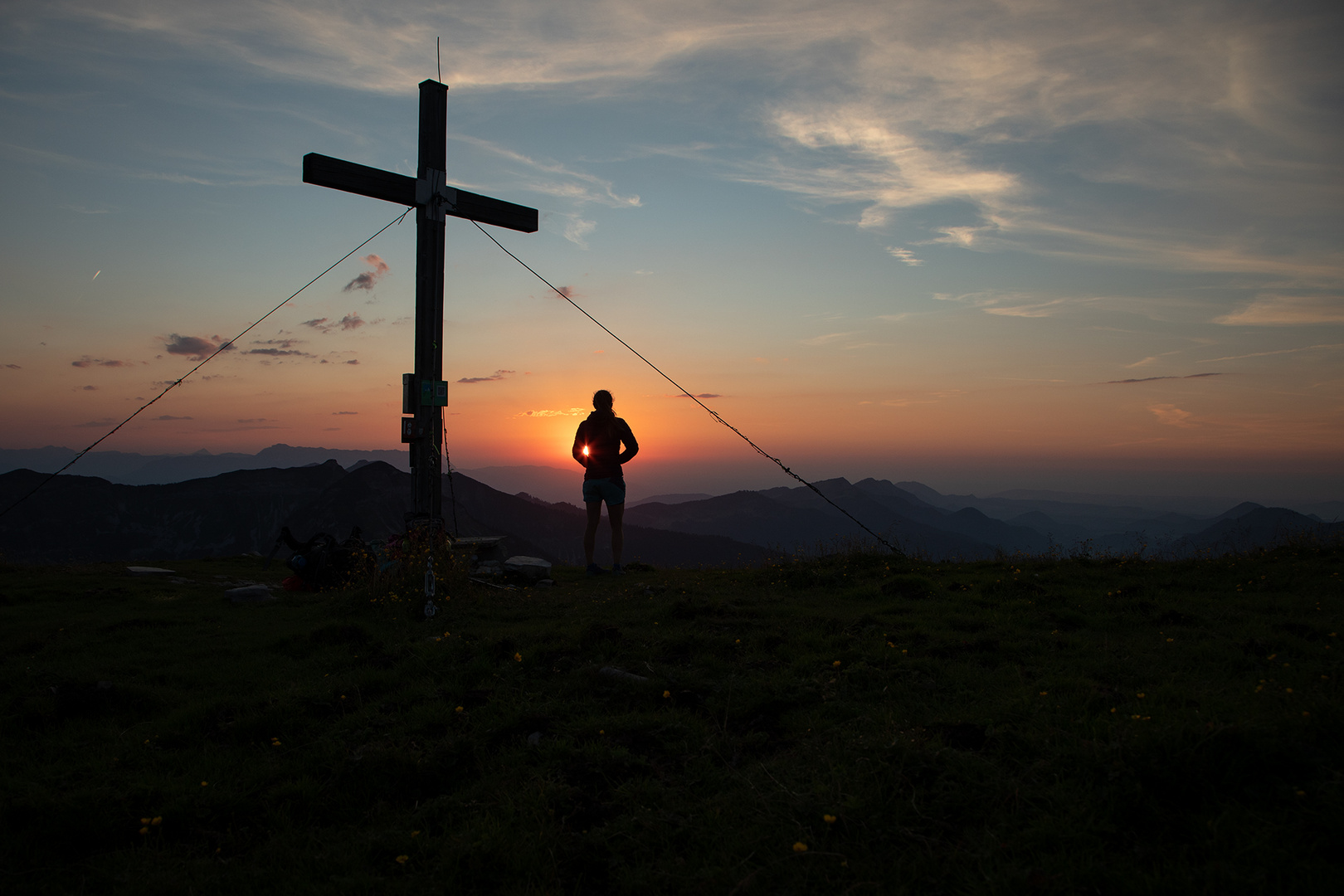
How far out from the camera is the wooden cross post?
10.7 m

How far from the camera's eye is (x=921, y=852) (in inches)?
123

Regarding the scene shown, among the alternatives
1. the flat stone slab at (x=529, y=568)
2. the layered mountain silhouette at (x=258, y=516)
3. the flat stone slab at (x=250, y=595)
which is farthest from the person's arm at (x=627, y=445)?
the layered mountain silhouette at (x=258, y=516)

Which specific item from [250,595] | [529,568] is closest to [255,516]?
[250,595]

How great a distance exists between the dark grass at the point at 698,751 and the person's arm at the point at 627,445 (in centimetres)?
455

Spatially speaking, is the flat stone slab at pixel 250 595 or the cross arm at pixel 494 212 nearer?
the flat stone slab at pixel 250 595

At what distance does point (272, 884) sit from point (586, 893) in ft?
5.42

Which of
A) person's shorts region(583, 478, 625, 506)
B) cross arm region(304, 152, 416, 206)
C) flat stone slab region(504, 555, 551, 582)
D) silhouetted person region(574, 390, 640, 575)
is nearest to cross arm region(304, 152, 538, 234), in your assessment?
cross arm region(304, 152, 416, 206)

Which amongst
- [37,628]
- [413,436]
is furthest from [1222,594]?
[37,628]

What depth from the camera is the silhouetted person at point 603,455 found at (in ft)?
39.2

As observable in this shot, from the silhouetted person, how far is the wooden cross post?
249 centimetres

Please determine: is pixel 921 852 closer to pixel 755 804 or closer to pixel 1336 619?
pixel 755 804

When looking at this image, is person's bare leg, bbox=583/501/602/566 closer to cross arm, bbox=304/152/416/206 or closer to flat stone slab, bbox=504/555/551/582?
flat stone slab, bbox=504/555/551/582

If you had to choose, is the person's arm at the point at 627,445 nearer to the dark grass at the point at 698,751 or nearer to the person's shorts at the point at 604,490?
the person's shorts at the point at 604,490

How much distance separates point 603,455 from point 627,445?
484 millimetres
